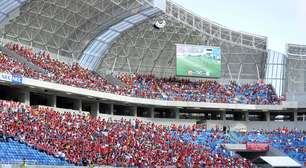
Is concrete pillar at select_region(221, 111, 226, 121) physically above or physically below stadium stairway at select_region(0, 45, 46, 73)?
below

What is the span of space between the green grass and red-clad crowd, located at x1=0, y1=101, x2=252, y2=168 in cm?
771

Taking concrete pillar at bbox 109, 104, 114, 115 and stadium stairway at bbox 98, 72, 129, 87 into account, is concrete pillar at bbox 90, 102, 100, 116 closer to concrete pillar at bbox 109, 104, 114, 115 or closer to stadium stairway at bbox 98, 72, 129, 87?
concrete pillar at bbox 109, 104, 114, 115

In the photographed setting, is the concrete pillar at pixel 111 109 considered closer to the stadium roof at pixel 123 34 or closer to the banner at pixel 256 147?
the stadium roof at pixel 123 34

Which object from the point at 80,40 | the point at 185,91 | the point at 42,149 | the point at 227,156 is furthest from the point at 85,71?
the point at 42,149

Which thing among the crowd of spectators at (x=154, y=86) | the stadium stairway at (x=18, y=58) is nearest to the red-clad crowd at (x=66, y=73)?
the crowd of spectators at (x=154, y=86)

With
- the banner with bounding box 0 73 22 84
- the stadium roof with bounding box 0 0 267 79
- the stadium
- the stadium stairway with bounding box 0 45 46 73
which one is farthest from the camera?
the stadium roof with bounding box 0 0 267 79

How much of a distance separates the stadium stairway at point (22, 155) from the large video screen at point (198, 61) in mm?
27980

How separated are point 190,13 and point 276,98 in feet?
52.0

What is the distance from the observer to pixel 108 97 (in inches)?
2448

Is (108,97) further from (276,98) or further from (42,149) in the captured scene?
(276,98)

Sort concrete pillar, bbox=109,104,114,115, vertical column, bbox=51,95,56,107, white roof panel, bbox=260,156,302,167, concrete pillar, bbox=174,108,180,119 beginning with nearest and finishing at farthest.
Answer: vertical column, bbox=51,95,56,107 → white roof panel, bbox=260,156,302,167 → concrete pillar, bbox=109,104,114,115 → concrete pillar, bbox=174,108,180,119

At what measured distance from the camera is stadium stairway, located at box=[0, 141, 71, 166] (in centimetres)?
4047

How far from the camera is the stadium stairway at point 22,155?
133 ft

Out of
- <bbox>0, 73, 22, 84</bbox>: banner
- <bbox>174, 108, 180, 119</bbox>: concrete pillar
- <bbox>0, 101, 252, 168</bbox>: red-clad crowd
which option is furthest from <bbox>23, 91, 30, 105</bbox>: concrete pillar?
<bbox>174, 108, 180, 119</bbox>: concrete pillar
